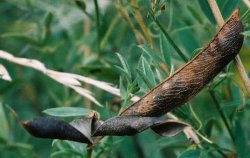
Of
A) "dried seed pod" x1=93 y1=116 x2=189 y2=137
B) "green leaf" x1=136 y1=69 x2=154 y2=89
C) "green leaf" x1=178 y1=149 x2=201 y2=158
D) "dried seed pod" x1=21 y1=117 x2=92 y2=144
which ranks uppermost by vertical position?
"green leaf" x1=136 y1=69 x2=154 y2=89

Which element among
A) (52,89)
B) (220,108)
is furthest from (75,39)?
(220,108)

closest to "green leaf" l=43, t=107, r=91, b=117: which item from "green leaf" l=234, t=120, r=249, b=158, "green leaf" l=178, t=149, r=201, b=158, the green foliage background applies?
the green foliage background

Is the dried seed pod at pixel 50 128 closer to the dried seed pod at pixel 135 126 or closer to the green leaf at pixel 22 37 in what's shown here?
the dried seed pod at pixel 135 126

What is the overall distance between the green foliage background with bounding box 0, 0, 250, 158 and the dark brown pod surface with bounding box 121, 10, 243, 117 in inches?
1.8

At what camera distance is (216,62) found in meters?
0.71

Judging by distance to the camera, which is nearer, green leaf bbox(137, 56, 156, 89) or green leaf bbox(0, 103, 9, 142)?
green leaf bbox(137, 56, 156, 89)

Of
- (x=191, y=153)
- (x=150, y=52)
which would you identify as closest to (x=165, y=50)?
(x=150, y=52)

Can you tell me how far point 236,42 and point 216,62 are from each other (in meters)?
0.04

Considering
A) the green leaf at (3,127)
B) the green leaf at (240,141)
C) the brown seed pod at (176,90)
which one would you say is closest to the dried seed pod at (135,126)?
the brown seed pod at (176,90)

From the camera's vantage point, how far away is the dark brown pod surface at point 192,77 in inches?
27.6

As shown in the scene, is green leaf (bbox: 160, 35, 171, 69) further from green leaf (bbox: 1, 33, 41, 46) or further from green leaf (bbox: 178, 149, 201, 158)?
green leaf (bbox: 1, 33, 41, 46)

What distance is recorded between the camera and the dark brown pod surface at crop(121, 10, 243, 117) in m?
0.70

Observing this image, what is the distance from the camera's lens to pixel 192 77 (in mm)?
701

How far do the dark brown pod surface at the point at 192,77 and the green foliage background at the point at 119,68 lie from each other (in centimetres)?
5
